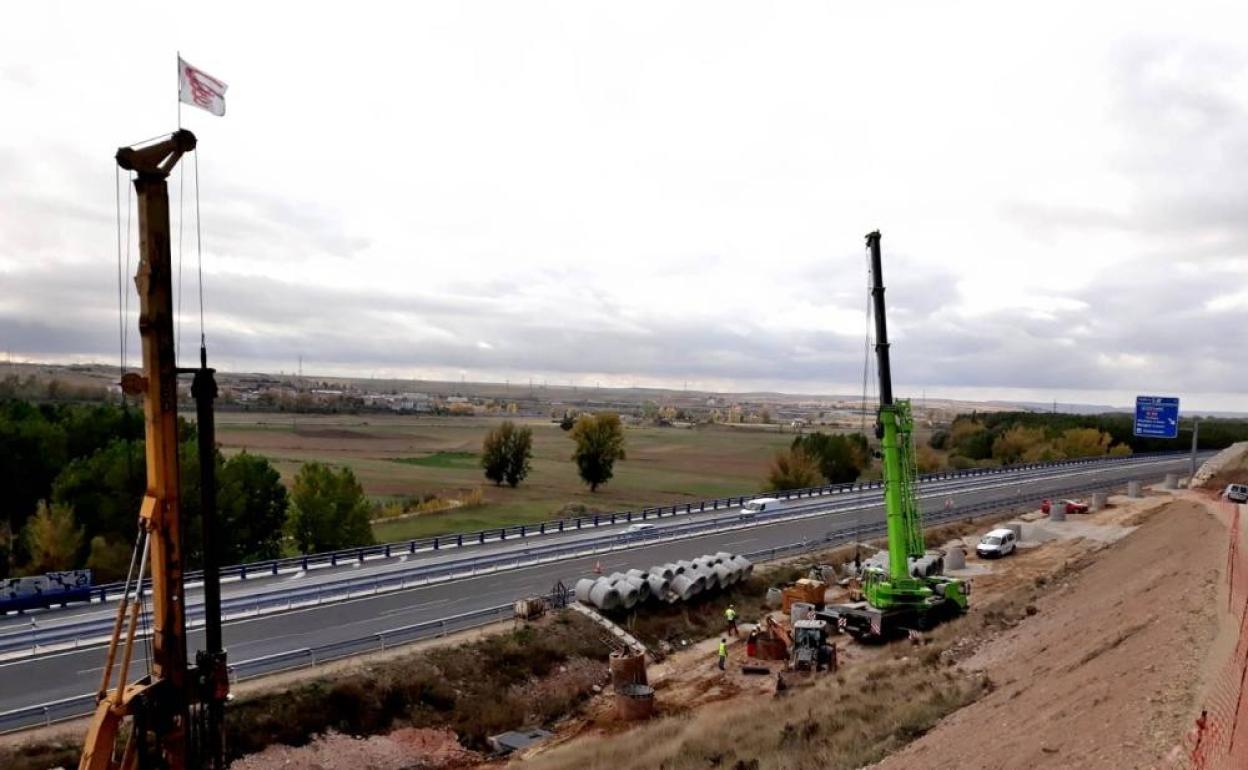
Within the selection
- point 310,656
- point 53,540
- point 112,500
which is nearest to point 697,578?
point 310,656

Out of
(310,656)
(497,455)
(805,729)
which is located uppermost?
(497,455)

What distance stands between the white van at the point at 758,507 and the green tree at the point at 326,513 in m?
27.3

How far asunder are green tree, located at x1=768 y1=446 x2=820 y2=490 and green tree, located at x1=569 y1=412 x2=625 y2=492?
60.2 feet

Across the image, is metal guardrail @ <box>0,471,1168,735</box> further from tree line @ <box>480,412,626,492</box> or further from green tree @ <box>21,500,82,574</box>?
tree line @ <box>480,412,626,492</box>

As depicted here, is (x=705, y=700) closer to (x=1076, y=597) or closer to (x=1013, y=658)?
(x=1013, y=658)

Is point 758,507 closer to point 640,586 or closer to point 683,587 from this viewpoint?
point 683,587

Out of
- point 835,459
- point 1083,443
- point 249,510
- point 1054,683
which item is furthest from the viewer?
point 1083,443

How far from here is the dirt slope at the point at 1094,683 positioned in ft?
42.3

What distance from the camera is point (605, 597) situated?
3438 centimetres

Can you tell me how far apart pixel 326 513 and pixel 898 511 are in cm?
3776

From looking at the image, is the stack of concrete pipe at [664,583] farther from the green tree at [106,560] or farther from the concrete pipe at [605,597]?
the green tree at [106,560]

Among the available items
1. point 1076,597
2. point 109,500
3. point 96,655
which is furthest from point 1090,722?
point 109,500

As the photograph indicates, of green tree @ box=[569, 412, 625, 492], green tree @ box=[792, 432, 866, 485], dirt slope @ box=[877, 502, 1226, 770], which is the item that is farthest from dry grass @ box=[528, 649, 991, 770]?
green tree @ box=[792, 432, 866, 485]

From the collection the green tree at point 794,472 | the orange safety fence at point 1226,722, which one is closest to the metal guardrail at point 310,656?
the orange safety fence at point 1226,722
